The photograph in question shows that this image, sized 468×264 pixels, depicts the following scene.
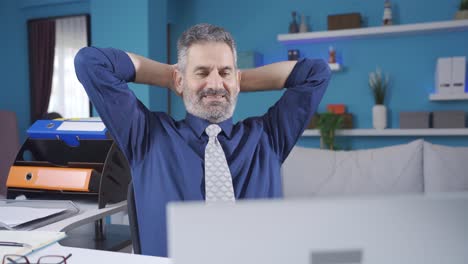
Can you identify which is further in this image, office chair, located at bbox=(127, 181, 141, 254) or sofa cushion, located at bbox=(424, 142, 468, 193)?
sofa cushion, located at bbox=(424, 142, 468, 193)

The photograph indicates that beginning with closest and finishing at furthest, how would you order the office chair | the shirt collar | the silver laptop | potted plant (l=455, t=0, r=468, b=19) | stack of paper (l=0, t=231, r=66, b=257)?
1. the silver laptop
2. stack of paper (l=0, t=231, r=66, b=257)
3. the office chair
4. the shirt collar
5. potted plant (l=455, t=0, r=468, b=19)

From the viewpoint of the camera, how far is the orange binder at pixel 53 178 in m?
1.82

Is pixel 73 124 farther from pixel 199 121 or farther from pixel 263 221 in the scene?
pixel 263 221

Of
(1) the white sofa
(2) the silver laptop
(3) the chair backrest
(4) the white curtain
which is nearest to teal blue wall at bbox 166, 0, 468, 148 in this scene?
(1) the white sofa

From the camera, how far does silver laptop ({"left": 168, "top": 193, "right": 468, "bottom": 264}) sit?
52 centimetres

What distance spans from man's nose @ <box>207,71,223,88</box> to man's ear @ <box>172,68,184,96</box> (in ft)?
0.44

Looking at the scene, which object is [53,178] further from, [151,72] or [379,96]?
[379,96]

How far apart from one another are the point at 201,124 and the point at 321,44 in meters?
3.26

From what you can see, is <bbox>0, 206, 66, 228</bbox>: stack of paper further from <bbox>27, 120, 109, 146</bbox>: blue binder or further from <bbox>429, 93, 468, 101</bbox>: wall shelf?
<bbox>429, 93, 468, 101</bbox>: wall shelf

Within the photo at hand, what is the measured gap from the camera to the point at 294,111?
1514mm

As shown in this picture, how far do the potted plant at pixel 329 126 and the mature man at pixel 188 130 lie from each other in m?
2.57

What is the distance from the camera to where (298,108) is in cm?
151

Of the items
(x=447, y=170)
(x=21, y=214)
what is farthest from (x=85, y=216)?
(x=447, y=170)

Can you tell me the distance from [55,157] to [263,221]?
5.77ft
